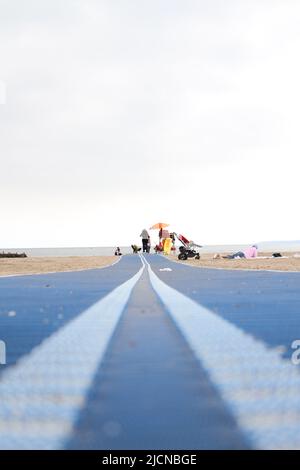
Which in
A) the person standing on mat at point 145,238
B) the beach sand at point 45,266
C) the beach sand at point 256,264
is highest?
Result: the person standing on mat at point 145,238

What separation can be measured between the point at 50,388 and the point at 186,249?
69.7m

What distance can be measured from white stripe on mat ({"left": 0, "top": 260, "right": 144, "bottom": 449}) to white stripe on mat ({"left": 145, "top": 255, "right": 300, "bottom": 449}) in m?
1.41

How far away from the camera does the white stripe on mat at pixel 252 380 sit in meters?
5.84

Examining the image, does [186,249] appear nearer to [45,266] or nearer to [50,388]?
[45,266]

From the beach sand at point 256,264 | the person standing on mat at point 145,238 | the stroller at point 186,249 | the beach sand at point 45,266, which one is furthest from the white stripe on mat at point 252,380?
the person standing on mat at point 145,238

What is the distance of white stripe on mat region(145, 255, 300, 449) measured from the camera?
5840mm

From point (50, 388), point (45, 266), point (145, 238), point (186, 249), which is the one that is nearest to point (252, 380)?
point (50, 388)

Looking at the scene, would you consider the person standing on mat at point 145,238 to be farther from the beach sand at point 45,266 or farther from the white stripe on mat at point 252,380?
the white stripe on mat at point 252,380

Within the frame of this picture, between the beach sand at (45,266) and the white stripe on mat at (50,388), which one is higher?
the white stripe on mat at (50,388)

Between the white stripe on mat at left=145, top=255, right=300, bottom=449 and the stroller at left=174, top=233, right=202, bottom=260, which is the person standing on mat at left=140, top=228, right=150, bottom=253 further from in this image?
the white stripe on mat at left=145, top=255, right=300, bottom=449

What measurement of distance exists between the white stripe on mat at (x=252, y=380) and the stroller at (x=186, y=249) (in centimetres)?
6211

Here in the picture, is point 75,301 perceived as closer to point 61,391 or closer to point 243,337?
point 243,337

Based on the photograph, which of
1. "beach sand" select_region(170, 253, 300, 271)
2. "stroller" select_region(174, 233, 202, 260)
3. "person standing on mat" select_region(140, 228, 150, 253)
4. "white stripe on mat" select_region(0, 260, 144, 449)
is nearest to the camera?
"white stripe on mat" select_region(0, 260, 144, 449)

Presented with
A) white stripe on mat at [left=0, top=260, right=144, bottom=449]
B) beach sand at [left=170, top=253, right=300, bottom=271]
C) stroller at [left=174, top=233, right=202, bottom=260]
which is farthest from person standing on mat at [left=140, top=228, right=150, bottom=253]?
white stripe on mat at [left=0, top=260, right=144, bottom=449]
